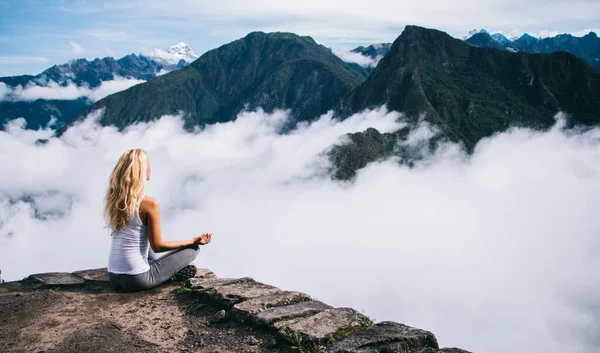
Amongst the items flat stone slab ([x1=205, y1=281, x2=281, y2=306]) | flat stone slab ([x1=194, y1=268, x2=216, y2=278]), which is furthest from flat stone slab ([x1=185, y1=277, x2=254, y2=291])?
flat stone slab ([x1=194, y1=268, x2=216, y2=278])

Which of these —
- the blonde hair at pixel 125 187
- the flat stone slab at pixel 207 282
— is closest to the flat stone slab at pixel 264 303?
the flat stone slab at pixel 207 282

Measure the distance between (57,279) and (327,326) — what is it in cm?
583

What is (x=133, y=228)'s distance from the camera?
695 centimetres

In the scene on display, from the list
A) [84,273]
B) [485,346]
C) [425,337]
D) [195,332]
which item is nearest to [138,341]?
[195,332]

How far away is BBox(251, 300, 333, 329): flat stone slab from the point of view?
225 inches

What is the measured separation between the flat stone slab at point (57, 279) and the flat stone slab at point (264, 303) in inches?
148

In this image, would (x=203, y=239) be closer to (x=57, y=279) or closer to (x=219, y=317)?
(x=219, y=317)

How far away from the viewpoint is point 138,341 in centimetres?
541

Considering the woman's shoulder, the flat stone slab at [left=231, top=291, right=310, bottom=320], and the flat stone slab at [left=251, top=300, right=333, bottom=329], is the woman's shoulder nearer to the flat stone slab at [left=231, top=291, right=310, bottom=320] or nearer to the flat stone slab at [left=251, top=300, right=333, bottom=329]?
the flat stone slab at [left=231, top=291, right=310, bottom=320]

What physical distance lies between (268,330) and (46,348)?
274 cm

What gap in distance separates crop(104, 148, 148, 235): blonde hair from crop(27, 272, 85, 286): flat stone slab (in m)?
2.22

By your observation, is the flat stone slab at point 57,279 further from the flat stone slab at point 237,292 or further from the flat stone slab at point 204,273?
the flat stone slab at point 237,292

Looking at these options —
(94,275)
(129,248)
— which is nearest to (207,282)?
(129,248)

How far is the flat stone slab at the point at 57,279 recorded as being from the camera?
26.2 ft
